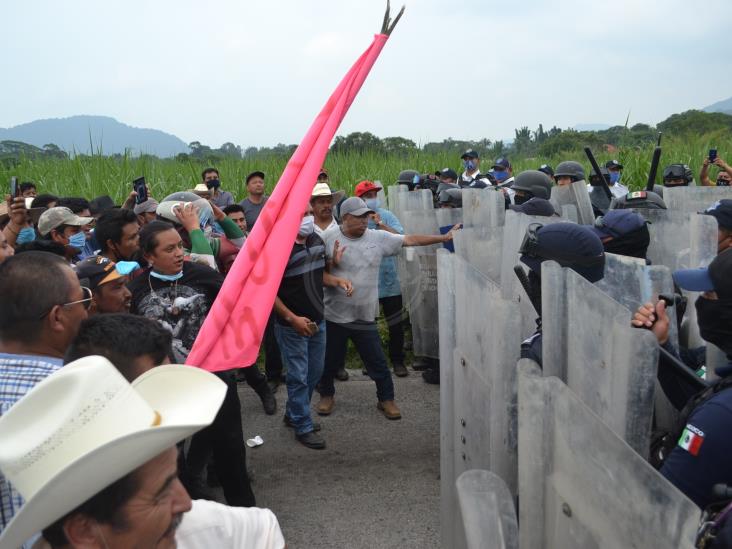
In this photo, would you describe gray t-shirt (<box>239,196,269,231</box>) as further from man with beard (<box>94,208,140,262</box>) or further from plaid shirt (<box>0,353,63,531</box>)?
plaid shirt (<box>0,353,63,531</box>)

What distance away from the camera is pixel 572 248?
2.90 meters

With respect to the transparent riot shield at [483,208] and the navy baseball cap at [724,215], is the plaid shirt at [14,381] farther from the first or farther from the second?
the transparent riot shield at [483,208]

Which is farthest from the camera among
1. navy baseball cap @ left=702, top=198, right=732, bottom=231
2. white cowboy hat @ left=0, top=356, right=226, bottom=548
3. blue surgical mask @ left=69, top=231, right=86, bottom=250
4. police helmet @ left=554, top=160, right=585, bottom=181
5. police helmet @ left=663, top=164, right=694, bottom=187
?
police helmet @ left=663, top=164, right=694, bottom=187

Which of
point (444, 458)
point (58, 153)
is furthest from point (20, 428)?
point (58, 153)

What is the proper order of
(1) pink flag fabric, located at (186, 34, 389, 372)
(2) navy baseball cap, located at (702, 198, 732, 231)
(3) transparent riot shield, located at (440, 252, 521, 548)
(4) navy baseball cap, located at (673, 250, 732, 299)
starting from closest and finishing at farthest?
(4) navy baseball cap, located at (673, 250, 732, 299)
(3) transparent riot shield, located at (440, 252, 521, 548)
(1) pink flag fabric, located at (186, 34, 389, 372)
(2) navy baseball cap, located at (702, 198, 732, 231)

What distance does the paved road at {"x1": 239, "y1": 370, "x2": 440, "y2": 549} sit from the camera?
4086mm

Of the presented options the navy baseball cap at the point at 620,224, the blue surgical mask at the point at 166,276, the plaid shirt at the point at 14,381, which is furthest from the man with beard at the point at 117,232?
the navy baseball cap at the point at 620,224

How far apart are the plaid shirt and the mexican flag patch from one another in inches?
73.6

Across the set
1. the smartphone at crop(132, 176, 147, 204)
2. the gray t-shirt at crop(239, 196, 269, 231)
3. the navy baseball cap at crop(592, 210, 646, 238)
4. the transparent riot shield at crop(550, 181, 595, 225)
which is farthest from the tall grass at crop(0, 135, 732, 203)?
the navy baseball cap at crop(592, 210, 646, 238)

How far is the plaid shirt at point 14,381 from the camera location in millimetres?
1968

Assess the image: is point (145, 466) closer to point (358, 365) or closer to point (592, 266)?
Result: point (592, 266)

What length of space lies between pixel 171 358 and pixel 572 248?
1679 mm

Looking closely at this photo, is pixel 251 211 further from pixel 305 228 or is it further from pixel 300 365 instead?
pixel 300 365

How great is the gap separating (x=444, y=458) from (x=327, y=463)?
1.60m
